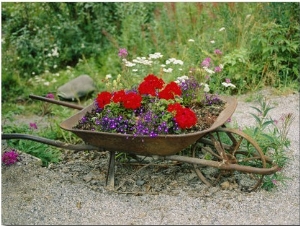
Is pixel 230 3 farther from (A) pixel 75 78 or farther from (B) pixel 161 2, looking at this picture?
(A) pixel 75 78

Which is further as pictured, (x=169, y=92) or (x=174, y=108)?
(x=169, y=92)

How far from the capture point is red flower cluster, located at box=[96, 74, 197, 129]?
3.51 m

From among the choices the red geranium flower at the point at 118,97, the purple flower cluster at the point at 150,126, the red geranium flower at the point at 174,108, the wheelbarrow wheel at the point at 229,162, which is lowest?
the wheelbarrow wheel at the point at 229,162

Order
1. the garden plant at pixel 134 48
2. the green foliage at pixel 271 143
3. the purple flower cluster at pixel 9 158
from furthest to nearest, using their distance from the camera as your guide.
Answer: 1. the garden plant at pixel 134 48
2. the purple flower cluster at pixel 9 158
3. the green foliage at pixel 271 143

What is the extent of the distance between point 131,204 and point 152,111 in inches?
27.0

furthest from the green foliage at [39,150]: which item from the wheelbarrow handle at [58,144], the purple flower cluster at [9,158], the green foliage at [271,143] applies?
the green foliage at [271,143]

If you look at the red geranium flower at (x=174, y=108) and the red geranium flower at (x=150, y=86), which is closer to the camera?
the red geranium flower at (x=174, y=108)

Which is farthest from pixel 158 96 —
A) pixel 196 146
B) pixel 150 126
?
pixel 196 146

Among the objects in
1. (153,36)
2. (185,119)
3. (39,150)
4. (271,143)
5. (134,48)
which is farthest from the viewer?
(134,48)

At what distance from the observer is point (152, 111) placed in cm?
367

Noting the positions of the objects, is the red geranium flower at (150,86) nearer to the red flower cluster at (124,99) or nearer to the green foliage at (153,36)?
the red flower cluster at (124,99)

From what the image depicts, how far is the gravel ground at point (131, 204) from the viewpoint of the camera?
330 cm

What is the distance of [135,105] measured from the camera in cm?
361

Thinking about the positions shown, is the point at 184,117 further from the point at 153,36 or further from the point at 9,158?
the point at 153,36
